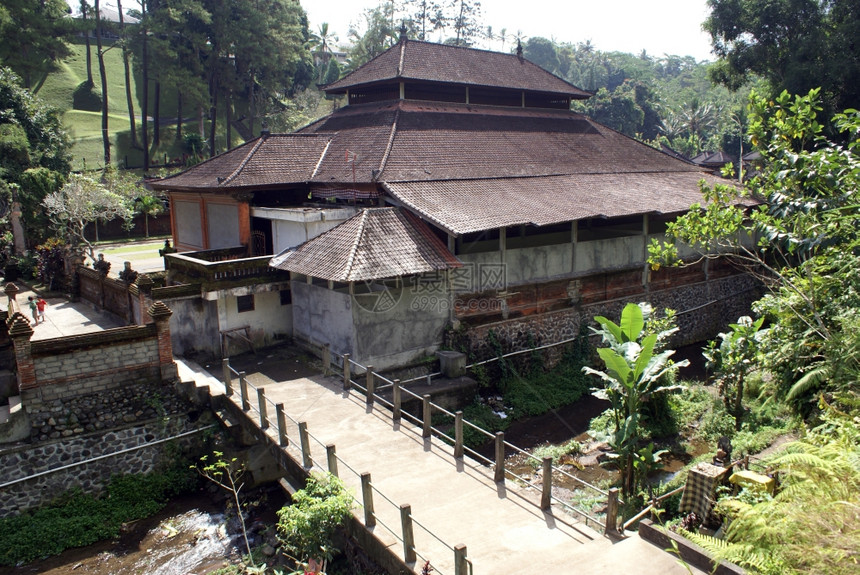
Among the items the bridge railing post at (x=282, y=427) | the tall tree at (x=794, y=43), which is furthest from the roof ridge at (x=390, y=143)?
the tall tree at (x=794, y=43)

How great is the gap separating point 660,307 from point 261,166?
13350 mm

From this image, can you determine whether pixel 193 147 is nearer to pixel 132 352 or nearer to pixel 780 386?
pixel 132 352

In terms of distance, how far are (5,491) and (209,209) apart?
10.5 meters

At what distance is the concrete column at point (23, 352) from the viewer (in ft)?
38.0

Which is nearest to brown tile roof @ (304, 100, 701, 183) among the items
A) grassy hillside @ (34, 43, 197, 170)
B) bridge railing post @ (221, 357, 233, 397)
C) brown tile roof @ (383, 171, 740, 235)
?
brown tile roof @ (383, 171, 740, 235)

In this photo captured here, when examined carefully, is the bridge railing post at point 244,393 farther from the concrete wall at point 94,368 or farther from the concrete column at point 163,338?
the concrete wall at point 94,368

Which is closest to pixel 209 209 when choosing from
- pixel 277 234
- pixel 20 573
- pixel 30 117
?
pixel 277 234

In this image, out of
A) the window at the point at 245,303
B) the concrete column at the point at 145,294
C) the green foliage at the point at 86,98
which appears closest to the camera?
the concrete column at the point at 145,294

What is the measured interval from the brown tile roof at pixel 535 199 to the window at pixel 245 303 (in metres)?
4.61

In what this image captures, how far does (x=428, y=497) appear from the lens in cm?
904

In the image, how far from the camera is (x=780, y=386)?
35.4 ft

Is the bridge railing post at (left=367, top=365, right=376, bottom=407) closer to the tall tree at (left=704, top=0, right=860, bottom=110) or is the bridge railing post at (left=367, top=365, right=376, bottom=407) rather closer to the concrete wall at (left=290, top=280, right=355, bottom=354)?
the concrete wall at (left=290, top=280, right=355, bottom=354)

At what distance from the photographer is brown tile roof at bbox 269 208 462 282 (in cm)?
1381

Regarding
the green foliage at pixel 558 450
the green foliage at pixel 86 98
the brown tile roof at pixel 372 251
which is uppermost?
the green foliage at pixel 86 98
